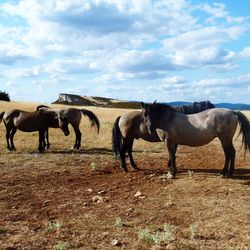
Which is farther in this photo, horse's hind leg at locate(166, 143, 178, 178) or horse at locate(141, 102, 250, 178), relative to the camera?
horse's hind leg at locate(166, 143, 178, 178)

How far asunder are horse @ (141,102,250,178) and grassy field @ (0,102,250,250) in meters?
0.87

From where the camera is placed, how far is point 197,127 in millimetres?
11367

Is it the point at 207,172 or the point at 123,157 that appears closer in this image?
the point at 207,172

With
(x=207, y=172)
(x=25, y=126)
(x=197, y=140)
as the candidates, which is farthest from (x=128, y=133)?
(x=25, y=126)

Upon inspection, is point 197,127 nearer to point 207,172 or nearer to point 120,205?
point 207,172

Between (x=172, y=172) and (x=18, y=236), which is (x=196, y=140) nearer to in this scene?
(x=172, y=172)

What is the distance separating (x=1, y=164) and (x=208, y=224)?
8927 millimetres

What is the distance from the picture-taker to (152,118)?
1166 centimetres

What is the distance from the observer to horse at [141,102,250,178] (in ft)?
36.2

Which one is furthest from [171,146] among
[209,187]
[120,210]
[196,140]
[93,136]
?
[93,136]

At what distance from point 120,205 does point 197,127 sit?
397cm

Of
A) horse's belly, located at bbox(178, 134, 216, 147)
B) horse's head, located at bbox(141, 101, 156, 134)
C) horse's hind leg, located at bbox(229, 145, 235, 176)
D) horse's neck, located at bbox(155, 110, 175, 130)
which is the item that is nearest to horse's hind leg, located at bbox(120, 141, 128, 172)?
horse's head, located at bbox(141, 101, 156, 134)

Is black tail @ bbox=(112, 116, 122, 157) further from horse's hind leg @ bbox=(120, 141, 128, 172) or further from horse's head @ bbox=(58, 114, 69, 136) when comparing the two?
horse's head @ bbox=(58, 114, 69, 136)

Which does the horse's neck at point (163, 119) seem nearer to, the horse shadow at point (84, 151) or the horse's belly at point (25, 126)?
the horse shadow at point (84, 151)
